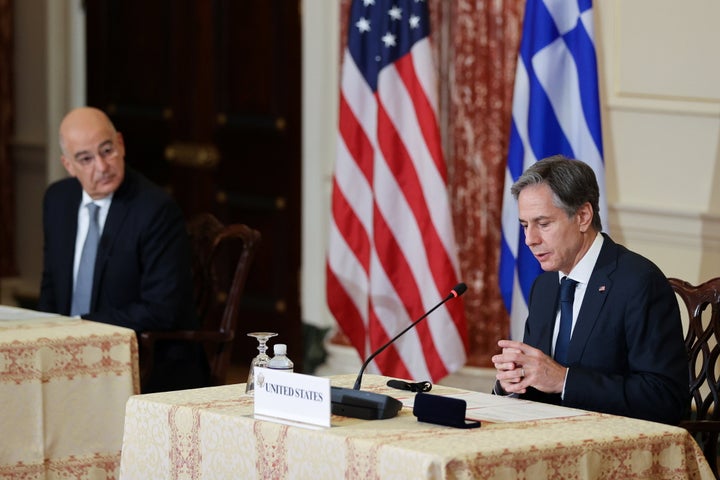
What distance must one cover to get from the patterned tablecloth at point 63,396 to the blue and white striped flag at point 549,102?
1.66 meters

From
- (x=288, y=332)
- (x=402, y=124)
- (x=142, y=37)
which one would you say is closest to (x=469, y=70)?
(x=402, y=124)

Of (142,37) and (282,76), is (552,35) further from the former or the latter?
(142,37)

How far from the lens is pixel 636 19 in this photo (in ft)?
19.1

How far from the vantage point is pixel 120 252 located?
17.0 feet

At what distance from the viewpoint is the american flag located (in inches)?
229

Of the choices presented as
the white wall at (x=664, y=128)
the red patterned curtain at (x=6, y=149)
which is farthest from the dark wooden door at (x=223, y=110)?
the white wall at (x=664, y=128)

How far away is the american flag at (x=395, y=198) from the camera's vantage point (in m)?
5.82

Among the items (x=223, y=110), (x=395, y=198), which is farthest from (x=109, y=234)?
(x=223, y=110)

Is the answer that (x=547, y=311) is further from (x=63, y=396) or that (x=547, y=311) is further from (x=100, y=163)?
(x=100, y=163)

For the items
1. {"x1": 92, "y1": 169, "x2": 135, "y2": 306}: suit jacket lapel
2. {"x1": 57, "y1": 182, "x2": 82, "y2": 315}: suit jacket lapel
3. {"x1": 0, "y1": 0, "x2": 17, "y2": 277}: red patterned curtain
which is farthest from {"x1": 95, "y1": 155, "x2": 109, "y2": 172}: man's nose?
{"x1": 0, "y1": 0, "x2": 17, "y2": 277}: red patterned curtain

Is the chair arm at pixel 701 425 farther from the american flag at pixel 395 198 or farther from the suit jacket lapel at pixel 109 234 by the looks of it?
the suit jacket lapel at pixel 109 234

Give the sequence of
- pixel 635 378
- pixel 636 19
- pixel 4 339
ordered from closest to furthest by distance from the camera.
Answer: pixel 635 378 < pixel 4 339 < pixel 636 19

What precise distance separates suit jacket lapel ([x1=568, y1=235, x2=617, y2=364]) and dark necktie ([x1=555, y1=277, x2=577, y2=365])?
0.13ft

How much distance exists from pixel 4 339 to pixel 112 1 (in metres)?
4.68
